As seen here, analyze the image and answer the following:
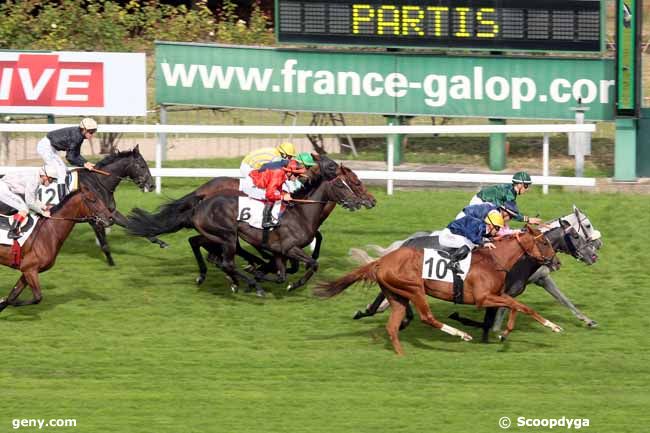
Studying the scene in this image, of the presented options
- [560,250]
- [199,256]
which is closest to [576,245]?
[560,250]

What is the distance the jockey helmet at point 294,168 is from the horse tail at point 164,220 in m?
1.19

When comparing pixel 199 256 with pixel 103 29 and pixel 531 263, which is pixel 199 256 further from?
pixel 103 29

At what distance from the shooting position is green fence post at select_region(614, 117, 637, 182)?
17.8 metres

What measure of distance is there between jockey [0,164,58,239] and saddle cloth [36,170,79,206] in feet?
0.42

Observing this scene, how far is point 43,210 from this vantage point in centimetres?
1304

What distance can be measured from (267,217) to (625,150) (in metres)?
6.21

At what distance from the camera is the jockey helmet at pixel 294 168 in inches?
542

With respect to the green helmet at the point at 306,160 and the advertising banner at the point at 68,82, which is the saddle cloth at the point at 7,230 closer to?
the green helmet at the point at 306,160

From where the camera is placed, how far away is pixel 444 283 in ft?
38.8

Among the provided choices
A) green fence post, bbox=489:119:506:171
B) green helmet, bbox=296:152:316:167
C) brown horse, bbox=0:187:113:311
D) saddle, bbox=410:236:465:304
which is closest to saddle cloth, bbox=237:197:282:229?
green helmet, bbox=296:152:316:167

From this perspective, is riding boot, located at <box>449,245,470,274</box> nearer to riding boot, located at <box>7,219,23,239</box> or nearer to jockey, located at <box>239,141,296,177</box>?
jockey, located at <box>239,141,296,177</box>

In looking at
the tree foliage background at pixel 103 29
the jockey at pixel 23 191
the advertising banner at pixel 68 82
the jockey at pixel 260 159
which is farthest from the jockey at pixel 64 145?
the tree foliage background at pixel 103 29

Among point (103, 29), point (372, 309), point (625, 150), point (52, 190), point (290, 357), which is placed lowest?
point (290, 357)

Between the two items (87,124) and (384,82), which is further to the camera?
(384,82)
